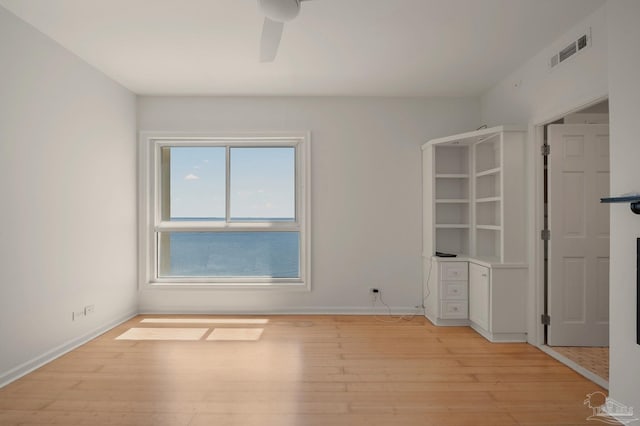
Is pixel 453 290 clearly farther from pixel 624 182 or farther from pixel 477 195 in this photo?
pixel 624 182

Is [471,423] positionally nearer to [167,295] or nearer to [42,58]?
[167,295]

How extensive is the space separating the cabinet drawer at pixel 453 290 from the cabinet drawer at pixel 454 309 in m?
0.06

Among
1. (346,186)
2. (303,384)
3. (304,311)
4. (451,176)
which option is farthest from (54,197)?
(451,176)

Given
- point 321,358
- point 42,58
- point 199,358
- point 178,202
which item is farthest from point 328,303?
point 42,58

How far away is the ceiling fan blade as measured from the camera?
2233 mm

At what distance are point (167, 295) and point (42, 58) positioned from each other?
278cm

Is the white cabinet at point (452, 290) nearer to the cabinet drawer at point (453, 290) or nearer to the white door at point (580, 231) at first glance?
the cabinet drawer at point (453, 290)

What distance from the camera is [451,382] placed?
271cm

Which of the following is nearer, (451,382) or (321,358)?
(451,382)

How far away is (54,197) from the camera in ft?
10.3

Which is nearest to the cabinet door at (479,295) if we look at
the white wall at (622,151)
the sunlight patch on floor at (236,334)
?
the white wall at (622,151)

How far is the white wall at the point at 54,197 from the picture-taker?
272 cm

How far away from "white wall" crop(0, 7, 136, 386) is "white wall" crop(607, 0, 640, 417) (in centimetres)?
415

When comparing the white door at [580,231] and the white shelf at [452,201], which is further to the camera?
the white shelf at [452,201]
